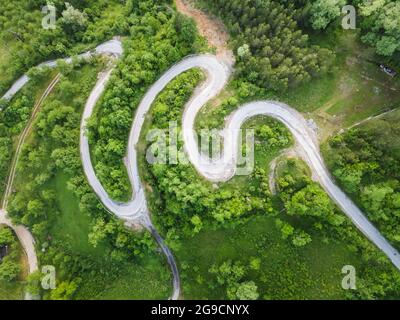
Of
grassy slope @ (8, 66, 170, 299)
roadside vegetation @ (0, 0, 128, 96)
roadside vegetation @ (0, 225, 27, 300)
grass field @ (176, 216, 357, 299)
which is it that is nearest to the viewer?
grass field @ (176, 216, 357, 299)

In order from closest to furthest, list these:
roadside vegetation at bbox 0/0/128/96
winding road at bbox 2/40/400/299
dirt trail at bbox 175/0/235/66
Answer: winding road at bbox 2/40/400/299 → dirt trail at bbox 175/0/235/66 → roadside vegetation at bbox 0/0/128/96

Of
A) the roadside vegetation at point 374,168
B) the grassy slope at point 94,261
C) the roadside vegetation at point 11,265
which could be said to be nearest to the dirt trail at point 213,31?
the grassy slope at point 94,261

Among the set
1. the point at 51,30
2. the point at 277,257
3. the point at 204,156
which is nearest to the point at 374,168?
the point at 277,257

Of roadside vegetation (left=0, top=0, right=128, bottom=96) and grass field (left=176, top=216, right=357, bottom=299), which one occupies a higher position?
roadside vegetation (left=0, top=0, right=128, bottom=96)

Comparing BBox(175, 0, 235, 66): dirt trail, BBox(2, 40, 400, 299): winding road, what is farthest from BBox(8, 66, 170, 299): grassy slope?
BBox(175, 0, 235, 66): dirt trail

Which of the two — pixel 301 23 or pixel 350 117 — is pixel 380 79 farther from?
pixel 301 23

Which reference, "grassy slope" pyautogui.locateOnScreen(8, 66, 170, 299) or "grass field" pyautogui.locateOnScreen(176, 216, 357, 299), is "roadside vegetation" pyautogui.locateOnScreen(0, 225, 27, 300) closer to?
"grassy slope" pyautogui.locateOnScreen(8, 66, 170, 299)

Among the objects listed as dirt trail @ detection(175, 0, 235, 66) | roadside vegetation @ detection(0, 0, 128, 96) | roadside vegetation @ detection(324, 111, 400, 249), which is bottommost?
roadside vegetation @ detection(324, 111, 400, 249)

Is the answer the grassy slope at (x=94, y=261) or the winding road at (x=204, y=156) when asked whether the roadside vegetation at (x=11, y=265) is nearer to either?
the grassy slope at (x=94, y=261)
